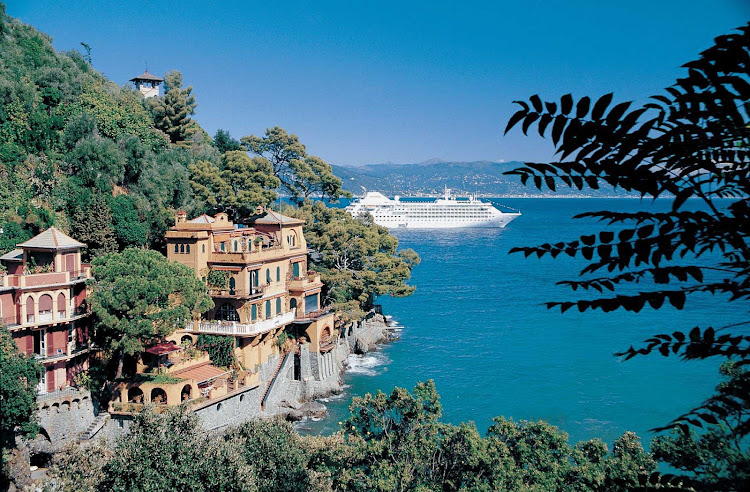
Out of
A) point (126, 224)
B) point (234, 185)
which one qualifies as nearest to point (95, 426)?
point (126, 224)

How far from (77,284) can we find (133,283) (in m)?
2.76

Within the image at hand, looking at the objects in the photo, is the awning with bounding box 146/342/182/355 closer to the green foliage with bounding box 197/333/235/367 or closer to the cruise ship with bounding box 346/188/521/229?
the green foliage with bounding box 197/333/235/367

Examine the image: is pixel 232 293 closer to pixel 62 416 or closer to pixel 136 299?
pixel 136 299

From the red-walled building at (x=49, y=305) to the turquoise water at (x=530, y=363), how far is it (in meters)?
9.19

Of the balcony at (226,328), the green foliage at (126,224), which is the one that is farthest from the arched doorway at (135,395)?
the green foliage at (126,224)

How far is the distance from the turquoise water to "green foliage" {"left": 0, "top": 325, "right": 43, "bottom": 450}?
411 inches

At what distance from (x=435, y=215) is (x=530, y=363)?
83.8m

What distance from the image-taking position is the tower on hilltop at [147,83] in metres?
54.3

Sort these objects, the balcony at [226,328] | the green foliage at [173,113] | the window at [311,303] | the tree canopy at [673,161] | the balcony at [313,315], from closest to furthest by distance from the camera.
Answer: the tree canopy at [673,161] < the balcony at [226,328] < the balcony at [313,315] < the window at [311,303] < the green foliage at [173,113]

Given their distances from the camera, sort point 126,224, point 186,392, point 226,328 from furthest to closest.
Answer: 1. point 126,224
2. point 226,328
3. point 186,392

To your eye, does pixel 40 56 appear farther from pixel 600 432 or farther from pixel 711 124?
pixel 711 124

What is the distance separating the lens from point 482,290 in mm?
53438

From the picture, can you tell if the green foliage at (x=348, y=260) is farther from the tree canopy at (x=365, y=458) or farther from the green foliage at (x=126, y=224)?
the tree canopy at (x=365, y=458)

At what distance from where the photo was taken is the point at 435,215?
11612 cm
